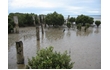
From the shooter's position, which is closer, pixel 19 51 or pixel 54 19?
pixel 19 51

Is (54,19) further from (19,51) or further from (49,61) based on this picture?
(49,61)

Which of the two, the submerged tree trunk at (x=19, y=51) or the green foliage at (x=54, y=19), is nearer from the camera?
the submerged tree trunk at (x=19, y=51)

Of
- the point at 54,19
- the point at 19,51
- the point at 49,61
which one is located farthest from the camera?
the point at 54,19

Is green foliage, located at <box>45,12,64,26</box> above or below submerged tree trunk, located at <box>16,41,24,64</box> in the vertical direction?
above

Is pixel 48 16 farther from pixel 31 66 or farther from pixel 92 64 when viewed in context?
pixel 31 66

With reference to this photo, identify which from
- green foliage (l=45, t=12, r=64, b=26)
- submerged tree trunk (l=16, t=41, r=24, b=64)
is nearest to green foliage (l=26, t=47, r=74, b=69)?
submerged tree trunk (l=16, t=41, r=24, b=64)

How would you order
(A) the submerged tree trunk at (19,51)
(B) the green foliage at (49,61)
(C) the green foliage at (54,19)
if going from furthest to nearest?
(C) the green foliage at (54,19)
(A) the submerged tree trunk at (19,51)
(B) the green foliage at (49,61)

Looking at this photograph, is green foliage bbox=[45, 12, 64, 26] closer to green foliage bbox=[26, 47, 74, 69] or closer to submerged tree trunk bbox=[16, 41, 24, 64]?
submerged tree trunk bbox=[16, 41, 24, 64]

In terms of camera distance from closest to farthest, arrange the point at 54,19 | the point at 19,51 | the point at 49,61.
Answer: the point at 49,61
the point at 19,51
the point at 54,19

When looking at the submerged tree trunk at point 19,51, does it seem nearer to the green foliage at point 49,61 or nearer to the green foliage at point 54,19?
the green foliage at point 49,61

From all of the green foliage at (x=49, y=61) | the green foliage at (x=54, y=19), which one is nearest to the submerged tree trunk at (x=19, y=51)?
the green foliage at (x=49, y=61)

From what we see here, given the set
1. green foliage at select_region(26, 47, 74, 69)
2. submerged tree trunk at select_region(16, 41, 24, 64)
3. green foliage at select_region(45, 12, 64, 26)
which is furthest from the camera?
green foliage at select_region(45, 12, 64, 26)

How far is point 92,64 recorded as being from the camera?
6301 mm

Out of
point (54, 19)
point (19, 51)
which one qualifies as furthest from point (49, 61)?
point (54, 19)
